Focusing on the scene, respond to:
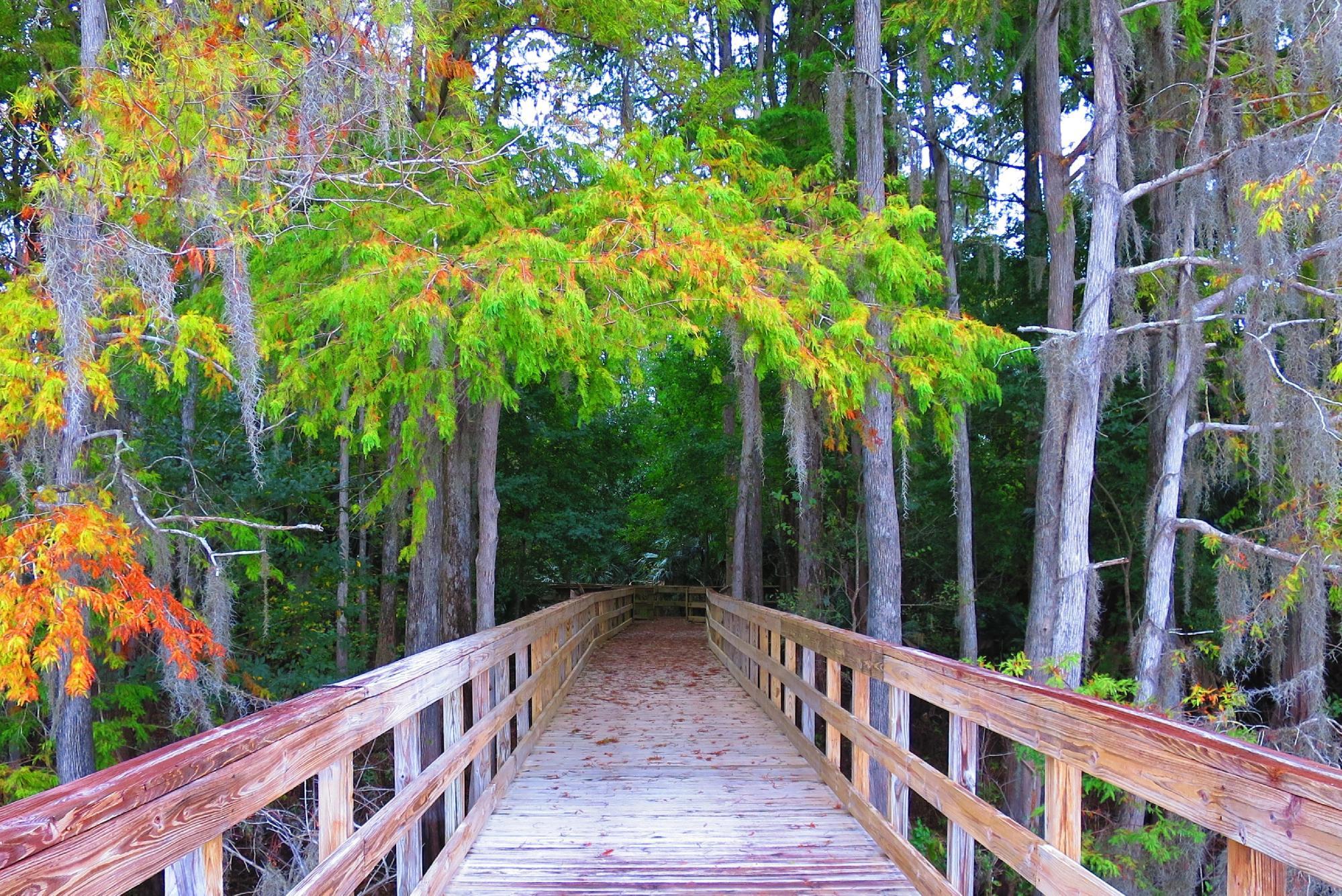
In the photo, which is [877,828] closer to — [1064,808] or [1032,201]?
[1064,808]

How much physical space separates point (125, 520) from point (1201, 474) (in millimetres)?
11117

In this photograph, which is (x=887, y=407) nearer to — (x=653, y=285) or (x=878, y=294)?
(x=878, y=294)

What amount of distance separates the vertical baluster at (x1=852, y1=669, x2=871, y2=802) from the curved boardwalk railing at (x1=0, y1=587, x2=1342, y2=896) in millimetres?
14

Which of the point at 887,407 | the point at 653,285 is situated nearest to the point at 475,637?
the point at 653,285

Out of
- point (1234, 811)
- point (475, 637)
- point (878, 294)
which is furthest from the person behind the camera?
point (878, 294)

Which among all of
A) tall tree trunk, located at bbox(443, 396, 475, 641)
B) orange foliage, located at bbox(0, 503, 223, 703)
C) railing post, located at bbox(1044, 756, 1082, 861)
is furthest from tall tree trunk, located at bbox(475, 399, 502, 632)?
railing post, located at bbox(1044, 756, 1082, 861)

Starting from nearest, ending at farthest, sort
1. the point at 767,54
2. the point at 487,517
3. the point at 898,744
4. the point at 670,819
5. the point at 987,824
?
the point at 987,824 → the point at 898,744 → the point at 670,819 → the point at 487,517 → the point at 767,54

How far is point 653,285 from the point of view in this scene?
657cm

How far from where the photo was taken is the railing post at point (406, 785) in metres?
3.15

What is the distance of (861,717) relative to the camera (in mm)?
4312

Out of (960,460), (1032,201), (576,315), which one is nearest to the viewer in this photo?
(576,315)

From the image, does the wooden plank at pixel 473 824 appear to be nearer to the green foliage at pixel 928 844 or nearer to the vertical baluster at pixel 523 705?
the vertical baluster at pixel 523 705

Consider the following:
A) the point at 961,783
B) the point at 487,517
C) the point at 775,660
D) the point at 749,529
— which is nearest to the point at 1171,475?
the point at 775,660

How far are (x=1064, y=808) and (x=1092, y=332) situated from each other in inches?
Result: 280
